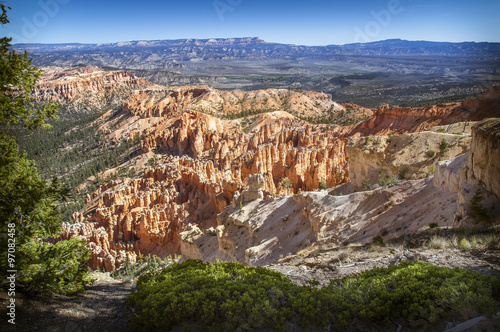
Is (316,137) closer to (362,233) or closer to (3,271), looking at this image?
(362,233)

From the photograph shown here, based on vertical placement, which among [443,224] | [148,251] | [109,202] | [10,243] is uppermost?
[10,243]

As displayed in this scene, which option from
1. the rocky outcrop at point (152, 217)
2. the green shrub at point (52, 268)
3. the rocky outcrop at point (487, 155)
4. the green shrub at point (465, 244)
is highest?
the rocky outcrop at point (487, 155)

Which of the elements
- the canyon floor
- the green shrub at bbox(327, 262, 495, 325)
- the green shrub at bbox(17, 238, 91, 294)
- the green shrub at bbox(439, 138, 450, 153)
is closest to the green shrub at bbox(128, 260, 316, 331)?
the canyon floor

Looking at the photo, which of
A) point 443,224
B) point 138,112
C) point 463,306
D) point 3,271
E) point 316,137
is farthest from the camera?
point 138,112

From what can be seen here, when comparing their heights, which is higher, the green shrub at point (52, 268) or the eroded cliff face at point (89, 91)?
the eroded cliff face at point (89, 91)

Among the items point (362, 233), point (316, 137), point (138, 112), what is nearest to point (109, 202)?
point (316, 137)

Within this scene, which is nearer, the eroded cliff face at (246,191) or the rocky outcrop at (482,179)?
the rocky outcrop at (482,179)

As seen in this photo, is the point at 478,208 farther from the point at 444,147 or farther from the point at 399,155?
the point at 399,155

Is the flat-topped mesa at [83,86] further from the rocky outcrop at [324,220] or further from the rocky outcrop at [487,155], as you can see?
the rocky outcrop at [487,155]

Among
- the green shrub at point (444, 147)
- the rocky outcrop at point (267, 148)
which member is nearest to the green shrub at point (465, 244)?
the green shrub at point (444, 147)
